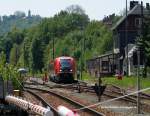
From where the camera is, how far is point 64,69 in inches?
2640

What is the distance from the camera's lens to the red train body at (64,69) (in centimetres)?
6700

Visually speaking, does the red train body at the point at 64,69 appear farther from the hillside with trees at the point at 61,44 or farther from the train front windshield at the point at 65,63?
the hillside with trees at the point at 61,44

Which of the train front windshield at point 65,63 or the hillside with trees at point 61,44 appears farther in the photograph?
the hillside with trees at point 61,44

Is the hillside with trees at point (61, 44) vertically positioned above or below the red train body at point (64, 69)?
above

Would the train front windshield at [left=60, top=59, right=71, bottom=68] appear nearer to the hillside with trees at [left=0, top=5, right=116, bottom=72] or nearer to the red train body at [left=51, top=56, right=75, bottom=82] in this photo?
the red train body at [left=51, top=56, right=75, bottom=82]

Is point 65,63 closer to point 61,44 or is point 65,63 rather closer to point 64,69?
point 64,69

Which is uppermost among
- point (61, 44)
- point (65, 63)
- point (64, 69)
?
point (61, 44)

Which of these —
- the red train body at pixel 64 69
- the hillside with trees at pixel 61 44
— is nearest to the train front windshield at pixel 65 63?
the red train body at pixel 64 69

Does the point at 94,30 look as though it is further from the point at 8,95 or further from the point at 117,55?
the point at 8,95

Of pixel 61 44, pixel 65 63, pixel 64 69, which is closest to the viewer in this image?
pixel 64 69

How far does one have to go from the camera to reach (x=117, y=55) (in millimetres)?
103688

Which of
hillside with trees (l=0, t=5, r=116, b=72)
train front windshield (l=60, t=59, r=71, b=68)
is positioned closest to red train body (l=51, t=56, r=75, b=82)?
train front windshield (l=60, t=59, r=71, b=68)

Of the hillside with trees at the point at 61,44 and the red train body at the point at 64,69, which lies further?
the hillside with trees at the point at 61,44

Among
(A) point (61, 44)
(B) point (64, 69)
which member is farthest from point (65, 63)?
(A) point (61, 44)
